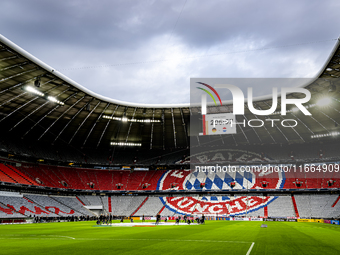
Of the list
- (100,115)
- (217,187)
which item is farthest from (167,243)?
(217,187)

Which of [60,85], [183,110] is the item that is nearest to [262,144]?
[183,110]

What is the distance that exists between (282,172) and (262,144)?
761 cm

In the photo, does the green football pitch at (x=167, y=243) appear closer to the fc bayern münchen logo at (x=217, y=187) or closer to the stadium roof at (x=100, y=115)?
the stadium roof at (x=100, y=115)

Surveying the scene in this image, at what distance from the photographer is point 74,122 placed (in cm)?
5253

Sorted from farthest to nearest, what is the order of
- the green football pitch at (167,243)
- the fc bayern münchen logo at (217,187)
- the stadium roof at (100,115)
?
the fc bayern münchen logo at (217,187), the stadium roof at (100,115), the green football pitch at (167,243)

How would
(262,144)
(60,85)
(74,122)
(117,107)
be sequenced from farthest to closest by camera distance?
(262,144) < (74,122) < (117,107) < (60,85)

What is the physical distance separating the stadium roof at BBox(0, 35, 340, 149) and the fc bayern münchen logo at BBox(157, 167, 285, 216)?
7.91 metres

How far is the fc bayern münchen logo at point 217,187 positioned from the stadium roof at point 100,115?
7.91 metres

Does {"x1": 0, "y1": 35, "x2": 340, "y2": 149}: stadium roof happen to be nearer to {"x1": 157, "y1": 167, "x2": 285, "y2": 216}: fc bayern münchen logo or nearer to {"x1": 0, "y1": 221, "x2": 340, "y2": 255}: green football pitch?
{"x1": 157, "y1": 167, "x2": 285, "y2": 216}: fc bayern münchen logo

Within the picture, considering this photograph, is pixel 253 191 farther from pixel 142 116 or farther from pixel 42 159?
pixel 42 159

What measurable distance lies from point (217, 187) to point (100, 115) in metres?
30.8

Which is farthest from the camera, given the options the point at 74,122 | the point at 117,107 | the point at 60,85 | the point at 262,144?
the point at 262,144

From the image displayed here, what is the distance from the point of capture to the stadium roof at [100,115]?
32497mm

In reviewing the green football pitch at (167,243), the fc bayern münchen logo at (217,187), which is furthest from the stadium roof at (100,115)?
the green football pitch at (167,243)
